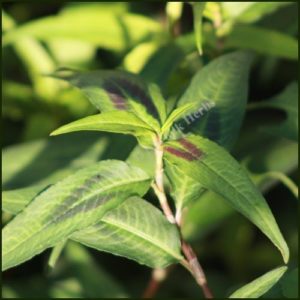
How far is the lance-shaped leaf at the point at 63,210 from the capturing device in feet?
2.54

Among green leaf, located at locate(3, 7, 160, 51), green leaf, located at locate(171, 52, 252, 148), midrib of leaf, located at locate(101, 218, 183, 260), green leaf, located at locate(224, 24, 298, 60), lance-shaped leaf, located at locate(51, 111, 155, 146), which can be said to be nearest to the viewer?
lance-shaped leaf, located at locate(51, 111, 155, 146)

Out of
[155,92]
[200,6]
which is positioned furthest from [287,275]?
[200,6]

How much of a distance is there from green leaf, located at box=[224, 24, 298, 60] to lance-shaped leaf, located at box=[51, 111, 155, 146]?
0.58m

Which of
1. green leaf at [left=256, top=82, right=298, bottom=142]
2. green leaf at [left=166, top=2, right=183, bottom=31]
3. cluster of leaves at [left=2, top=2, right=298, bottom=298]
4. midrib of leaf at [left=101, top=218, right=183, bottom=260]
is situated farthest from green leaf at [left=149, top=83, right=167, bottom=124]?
green leaf at [left=166, top=2, right=183, bottom=31]

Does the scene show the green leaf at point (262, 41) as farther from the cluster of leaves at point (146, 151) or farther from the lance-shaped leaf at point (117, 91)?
the lance-shaped leaf at point (117, 91)

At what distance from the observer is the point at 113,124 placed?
771mm

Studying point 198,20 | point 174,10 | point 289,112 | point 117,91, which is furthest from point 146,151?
point 174,10

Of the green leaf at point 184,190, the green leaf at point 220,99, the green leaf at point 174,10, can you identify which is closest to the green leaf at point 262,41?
the green leaf at point 174,10

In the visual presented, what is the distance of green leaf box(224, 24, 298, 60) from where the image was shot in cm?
136

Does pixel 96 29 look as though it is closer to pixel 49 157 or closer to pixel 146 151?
pixel 49 157

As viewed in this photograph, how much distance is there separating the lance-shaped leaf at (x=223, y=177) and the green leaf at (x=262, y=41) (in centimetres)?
55

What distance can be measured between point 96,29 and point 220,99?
0.53 m

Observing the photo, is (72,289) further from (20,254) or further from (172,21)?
(20,254)

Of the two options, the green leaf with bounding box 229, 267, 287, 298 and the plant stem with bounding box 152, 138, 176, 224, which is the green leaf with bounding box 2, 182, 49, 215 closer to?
the plant stem with bounding box 152, 138, 176, 224
